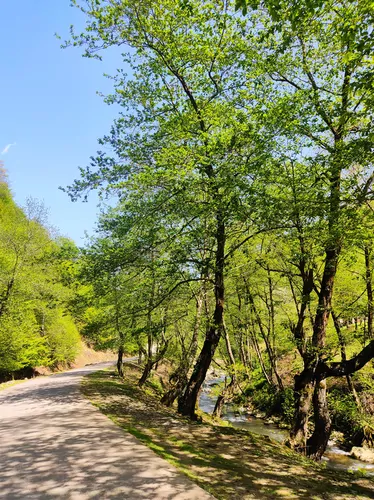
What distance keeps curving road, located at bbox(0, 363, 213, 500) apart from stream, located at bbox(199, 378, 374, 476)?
22.9 ft

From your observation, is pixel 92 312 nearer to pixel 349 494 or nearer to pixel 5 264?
pixel 5 264

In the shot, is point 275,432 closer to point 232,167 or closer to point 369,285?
point 369,285

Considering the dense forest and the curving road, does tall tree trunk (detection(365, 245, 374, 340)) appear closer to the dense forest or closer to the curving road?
the dense forest

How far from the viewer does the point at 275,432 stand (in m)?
18.2


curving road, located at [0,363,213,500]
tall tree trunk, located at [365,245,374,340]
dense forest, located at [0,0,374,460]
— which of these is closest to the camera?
curving road, located at [0,363,213,500]

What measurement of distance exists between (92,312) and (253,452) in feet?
66.9

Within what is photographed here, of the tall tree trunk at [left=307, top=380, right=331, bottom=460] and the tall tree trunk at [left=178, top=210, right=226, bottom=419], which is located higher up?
the tall tree trunk at [left=178, top=210, right=226, bottom=419]

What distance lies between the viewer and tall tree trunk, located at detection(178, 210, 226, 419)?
34.8ft

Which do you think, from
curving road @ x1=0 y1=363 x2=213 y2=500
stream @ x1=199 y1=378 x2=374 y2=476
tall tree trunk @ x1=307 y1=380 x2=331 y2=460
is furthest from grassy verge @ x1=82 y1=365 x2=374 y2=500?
stream @ x1=199 y1=378 x2=374 y2=476

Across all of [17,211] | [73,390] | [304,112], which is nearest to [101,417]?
[73,390]

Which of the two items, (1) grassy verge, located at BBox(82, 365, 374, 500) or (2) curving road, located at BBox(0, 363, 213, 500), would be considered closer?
(2) curving road, located at BBox(0, 363, 213, 500)

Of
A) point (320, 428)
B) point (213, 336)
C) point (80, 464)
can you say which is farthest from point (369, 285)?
point (80, 464)

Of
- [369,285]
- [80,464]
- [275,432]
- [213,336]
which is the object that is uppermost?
[369,285]

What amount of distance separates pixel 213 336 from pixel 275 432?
34.4 ft
